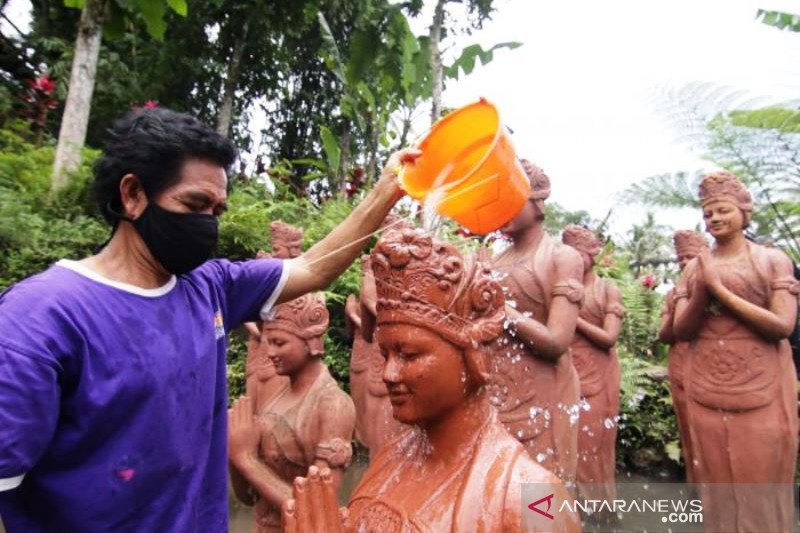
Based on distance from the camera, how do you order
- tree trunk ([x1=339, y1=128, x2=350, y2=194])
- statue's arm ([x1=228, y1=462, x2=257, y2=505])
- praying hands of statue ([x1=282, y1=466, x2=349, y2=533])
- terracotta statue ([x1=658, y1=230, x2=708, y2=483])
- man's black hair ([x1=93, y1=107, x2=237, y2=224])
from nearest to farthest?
praying hands of statue ([x1=282, y1=466, x2=349, y2=533]) < man's black hair ([x1=93, y1=107, x2=237, y2=224]) < statue's arm ([x1=228, y1=462, x2=257, y2=505]) < terracotta statue ([x1=658, y1=230, x2=708, y2=483]) < tree trunk ([x1=339, y1=128, x2=350, y2=194])

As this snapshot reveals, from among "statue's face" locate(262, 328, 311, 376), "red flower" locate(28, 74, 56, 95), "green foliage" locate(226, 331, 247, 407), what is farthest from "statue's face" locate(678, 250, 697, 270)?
"red flower" locate(28, 74, 56, 95)

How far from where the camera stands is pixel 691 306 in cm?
445

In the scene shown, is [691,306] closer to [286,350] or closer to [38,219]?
[286,350]

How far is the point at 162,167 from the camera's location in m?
2.16

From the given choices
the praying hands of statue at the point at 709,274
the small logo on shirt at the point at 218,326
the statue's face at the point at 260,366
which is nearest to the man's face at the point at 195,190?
the small logo on shirt at the point at 218,326

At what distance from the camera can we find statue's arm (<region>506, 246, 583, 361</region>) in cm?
349

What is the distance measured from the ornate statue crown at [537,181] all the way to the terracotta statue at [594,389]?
7.54 ft

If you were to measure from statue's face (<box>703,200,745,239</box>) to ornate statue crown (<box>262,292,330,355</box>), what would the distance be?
267 centimetres

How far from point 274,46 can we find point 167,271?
14281 millimetres

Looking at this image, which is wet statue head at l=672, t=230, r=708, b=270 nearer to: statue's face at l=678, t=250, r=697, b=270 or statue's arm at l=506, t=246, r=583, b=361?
statue's face at l=678, t=250, r=697, b=270

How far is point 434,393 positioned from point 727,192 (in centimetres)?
335

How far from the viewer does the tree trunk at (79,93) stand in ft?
29.1

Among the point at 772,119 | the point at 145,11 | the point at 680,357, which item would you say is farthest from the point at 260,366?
the point at 772,119

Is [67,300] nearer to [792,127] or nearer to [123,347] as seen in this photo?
[123,347]
